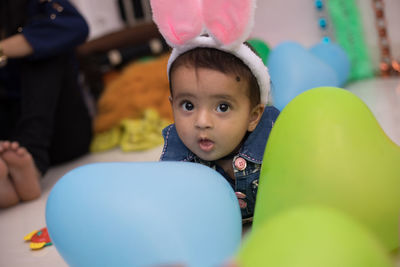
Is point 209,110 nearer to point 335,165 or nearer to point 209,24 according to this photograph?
point 209,24

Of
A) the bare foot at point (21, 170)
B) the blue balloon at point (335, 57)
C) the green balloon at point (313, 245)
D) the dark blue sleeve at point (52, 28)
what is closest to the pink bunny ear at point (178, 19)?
the green balloon at point (313, 245)

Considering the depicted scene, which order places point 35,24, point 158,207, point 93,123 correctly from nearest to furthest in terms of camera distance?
point 158,207, point 35,24, point 93,123

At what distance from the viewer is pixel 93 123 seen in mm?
1946

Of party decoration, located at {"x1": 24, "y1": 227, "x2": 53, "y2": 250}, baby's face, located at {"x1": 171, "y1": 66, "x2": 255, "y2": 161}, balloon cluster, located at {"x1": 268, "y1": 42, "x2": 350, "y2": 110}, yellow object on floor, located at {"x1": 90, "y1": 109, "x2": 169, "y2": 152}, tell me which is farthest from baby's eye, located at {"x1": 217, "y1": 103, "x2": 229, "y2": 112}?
yellow object on floor, located at {"x1": 90, "y1": 109, "x2": 169, "y2": 152}

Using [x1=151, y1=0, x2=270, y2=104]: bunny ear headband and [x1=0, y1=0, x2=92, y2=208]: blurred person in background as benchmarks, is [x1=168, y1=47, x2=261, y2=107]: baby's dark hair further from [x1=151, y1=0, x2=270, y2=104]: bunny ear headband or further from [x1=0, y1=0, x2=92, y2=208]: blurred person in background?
A: [x1=0, y1=0, x2=92, y2=208]: blurred person in background

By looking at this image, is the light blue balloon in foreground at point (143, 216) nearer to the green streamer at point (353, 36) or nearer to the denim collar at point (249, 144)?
the denim collar at point (249, 144)

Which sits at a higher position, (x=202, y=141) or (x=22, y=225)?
(x=202, y=141)

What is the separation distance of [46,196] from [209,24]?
803mm

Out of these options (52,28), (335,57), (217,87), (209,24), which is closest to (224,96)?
(217,87)

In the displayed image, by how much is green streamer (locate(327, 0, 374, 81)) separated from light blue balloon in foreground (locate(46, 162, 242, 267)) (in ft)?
4.68

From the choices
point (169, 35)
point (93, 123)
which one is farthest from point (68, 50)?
point (169, 35)

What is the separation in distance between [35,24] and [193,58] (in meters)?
0.83

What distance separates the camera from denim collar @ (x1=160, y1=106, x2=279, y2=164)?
3.01 feet

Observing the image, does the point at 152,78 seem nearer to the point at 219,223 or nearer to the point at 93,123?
the point at 93,123
